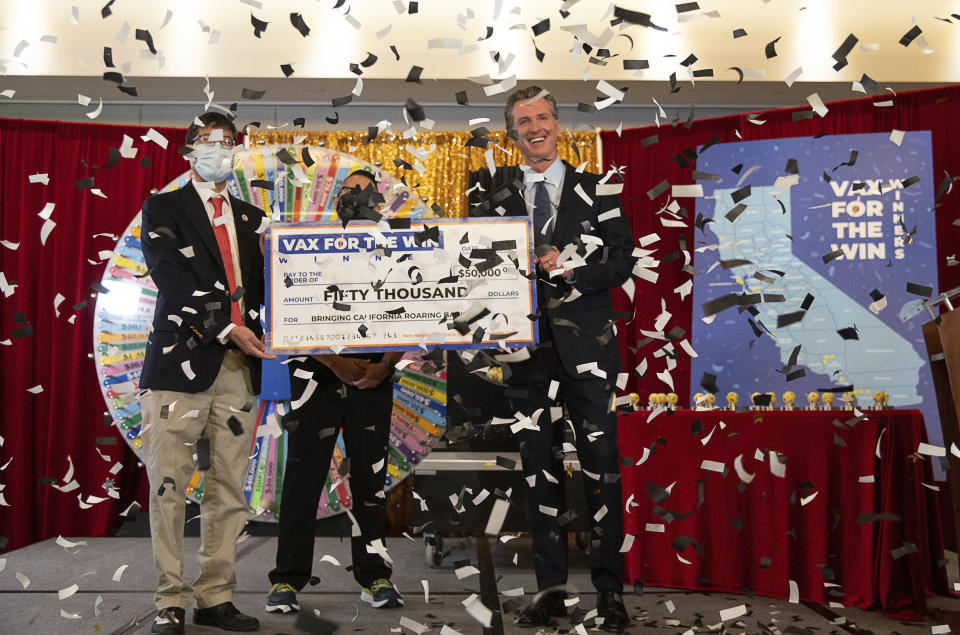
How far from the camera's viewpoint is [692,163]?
5.04 m

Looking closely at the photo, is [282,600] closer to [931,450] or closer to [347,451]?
[347,451]

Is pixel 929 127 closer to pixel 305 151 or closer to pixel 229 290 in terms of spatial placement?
pixel 305 151

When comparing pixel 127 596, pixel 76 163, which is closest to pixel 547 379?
pixel 127 596

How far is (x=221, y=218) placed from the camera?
274cm

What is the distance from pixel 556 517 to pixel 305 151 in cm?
155

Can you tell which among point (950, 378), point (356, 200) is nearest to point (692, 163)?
point (356, 200)

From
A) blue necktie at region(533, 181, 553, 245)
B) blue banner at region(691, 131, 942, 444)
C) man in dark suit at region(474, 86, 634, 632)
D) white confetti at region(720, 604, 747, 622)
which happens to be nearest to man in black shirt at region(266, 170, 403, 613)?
man in dark suit at region(474, 86, 634, 632)

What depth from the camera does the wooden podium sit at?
2.24 meters

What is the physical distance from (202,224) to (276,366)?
126 centimetres

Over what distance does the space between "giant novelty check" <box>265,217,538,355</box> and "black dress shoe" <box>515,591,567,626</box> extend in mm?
811

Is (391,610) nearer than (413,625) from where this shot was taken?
No

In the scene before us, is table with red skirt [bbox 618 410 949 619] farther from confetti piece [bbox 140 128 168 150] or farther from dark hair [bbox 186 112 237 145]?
confetti piece [bbox 140 128 168 150]

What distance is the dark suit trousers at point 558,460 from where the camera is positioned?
8.30 feet

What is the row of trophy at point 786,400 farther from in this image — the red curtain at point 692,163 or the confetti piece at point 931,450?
the red curtain at point 692,163
